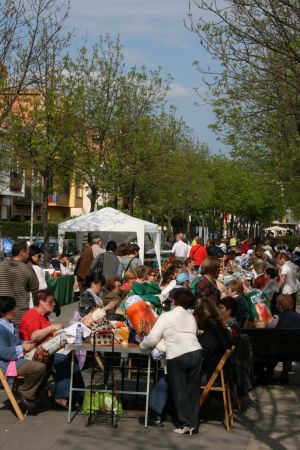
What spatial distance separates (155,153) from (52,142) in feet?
33.2

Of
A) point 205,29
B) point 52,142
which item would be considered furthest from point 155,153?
point 205,29

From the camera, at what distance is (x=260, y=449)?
25.5 feet

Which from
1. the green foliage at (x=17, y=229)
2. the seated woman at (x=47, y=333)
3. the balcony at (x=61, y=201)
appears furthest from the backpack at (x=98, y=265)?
the balcony at (x=61, y=201)

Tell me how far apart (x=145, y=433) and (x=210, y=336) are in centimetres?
126

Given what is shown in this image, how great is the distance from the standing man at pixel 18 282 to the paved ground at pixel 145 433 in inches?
66.5

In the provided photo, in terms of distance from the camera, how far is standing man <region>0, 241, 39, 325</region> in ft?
34.7

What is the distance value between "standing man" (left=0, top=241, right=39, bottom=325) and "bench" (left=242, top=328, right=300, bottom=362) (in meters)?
2.78

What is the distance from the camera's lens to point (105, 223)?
88.6 ft

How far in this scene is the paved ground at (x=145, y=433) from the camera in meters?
7.80

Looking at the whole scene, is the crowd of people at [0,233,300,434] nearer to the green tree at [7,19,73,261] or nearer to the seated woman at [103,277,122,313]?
the seated woman at [103,277,122,313]

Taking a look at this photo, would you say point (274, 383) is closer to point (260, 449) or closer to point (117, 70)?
point (260, 449)

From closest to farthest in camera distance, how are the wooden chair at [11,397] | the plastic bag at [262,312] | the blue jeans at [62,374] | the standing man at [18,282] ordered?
the wooden chair at [11,397] → the blue jeans at [62,374] → the standing man at [18,282] → the plastic bag at [262,312]

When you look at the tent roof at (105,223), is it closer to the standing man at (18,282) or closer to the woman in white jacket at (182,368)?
the standing man at (18,282)

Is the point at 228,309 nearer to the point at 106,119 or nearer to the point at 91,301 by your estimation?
the point at 91,301
